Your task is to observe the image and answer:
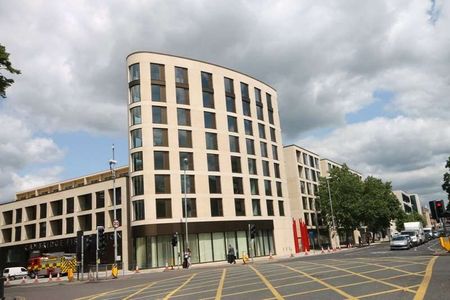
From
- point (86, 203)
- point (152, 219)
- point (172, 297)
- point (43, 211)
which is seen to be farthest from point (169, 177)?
point (172, 297)

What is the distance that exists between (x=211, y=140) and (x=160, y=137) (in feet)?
23.6

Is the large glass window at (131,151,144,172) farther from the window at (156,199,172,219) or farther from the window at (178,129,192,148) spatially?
the window at (178,129,192,148)

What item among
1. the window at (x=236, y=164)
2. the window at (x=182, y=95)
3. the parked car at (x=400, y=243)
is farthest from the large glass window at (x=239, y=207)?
the parked car at (x=400, y=243)

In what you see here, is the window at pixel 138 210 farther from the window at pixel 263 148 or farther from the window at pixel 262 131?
the window at pixel 262 131

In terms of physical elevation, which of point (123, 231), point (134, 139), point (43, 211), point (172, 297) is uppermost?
point (134, 139)

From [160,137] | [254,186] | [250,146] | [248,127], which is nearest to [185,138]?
[160,137]

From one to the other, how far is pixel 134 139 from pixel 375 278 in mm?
38977

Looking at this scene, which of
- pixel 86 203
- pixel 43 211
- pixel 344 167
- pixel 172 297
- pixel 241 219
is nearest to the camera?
pixel 172 297

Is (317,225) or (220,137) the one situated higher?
(220,137)

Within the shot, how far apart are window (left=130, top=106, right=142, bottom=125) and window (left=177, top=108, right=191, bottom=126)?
4.87 meters

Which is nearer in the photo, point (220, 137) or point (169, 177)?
point (169, 177)

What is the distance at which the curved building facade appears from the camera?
49.0 meters

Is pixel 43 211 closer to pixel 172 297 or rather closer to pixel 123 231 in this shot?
pixel 123 231

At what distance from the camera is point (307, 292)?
45.0ft
